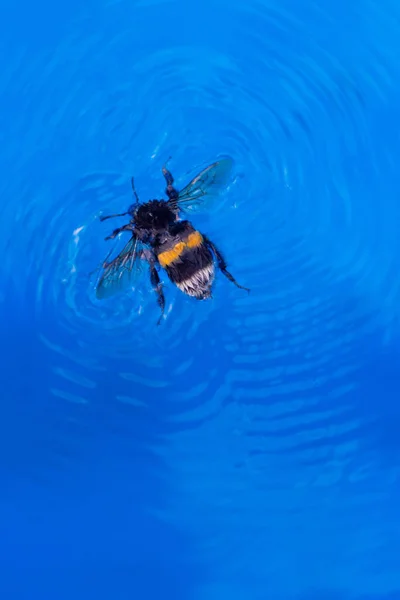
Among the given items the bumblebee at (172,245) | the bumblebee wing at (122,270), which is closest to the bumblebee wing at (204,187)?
the bumblebee at (172,245)

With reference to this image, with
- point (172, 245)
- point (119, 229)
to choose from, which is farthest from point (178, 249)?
point (119, 229)

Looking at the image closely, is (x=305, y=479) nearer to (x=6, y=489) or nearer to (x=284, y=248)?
(x=284, y=248)

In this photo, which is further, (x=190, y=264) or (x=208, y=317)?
(x=208, y=317)

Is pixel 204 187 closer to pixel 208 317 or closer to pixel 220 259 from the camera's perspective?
pixel 220 259

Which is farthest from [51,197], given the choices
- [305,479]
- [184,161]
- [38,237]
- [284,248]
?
[305,479]

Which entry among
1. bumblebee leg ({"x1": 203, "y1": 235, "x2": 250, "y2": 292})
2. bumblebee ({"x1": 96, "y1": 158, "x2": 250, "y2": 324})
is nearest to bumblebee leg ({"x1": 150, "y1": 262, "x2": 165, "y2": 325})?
bumblebee ({"x1": 96, "y1": 158, "x2": 250, "y2": 324})

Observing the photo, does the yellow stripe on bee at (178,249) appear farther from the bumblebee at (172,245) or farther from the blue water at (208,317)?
the blue water at (208,317)

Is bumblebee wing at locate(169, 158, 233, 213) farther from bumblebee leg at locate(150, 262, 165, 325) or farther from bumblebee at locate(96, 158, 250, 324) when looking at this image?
bumblebee leg at locate(150, 262, 165, 325)
